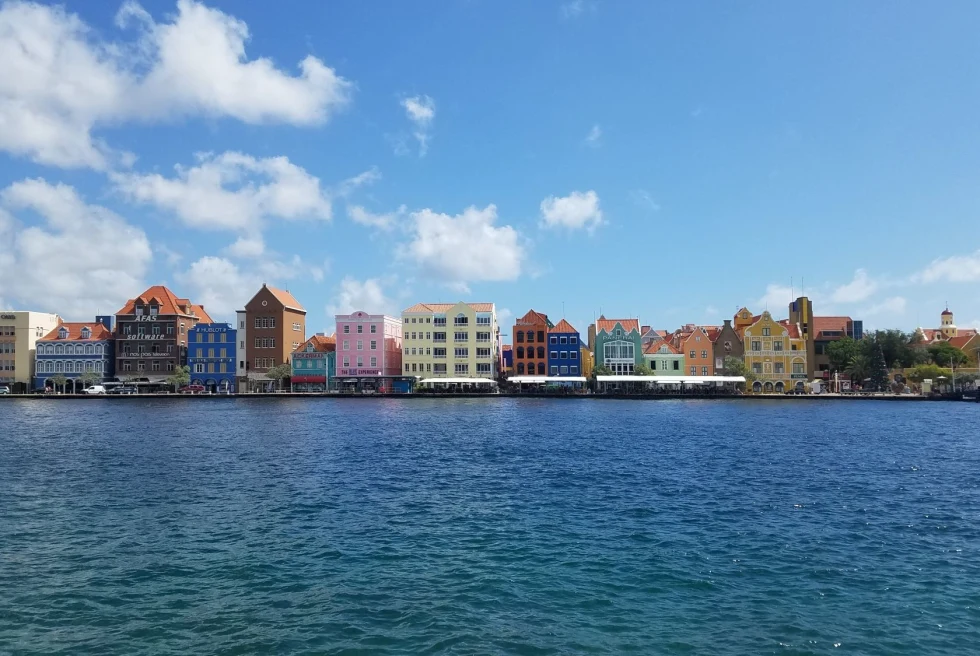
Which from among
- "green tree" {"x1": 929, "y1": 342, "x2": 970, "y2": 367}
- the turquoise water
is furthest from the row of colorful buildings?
the turquoise water

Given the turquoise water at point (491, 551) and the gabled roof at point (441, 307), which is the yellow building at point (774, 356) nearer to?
the gabled roof at point (441, 307)

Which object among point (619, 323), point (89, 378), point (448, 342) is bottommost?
point (89, 378)

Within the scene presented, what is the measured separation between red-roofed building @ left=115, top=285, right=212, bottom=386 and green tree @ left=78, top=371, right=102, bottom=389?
316 cm

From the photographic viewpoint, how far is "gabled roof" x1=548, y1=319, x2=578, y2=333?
106938mm

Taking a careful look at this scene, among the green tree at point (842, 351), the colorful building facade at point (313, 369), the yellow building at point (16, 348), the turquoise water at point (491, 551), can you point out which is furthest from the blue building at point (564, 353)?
the yellow building at point (16, 348)

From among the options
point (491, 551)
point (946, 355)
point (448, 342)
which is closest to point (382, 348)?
point (448, 342)

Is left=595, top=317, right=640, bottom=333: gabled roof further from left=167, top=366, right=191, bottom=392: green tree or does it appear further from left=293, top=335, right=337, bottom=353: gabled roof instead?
left=167, top=366, right=191, bottom=392: green tree

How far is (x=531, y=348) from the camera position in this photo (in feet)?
351

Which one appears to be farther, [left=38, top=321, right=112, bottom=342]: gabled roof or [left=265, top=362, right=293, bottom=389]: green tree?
[left=38, top=321, right=112, bottom=342]: gabled roof

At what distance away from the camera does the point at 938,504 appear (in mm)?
23500

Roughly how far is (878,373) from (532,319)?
163 ft

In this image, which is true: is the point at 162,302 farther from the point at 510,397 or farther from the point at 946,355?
the point at 946,355

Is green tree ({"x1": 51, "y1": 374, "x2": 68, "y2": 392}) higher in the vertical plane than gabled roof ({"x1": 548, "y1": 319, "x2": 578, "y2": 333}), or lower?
lower

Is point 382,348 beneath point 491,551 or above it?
above
